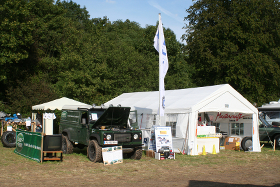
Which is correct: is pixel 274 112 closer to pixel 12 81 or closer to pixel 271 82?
pixel 271 82

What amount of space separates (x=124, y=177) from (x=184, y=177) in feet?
5.65

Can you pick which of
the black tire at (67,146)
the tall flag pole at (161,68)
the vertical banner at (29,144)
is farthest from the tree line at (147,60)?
the vertical banner at (29,144)

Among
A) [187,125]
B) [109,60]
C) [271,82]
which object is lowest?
[187,125]

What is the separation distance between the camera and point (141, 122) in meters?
15.9

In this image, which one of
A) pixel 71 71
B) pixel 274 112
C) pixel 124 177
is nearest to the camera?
pixel 124 177

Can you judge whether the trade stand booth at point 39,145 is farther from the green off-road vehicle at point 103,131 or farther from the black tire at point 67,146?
the green off-road vehicle at point 103,131

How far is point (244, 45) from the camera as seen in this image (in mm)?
29375

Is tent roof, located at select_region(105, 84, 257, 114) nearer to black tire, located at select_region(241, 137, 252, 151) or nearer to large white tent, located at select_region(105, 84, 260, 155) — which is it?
large white tent, located at select_region(105, 84, 260, 155)

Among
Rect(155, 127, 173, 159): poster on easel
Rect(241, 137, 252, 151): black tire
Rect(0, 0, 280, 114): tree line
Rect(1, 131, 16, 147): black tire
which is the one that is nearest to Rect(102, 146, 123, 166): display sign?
Rect(155, 127, 173, 159): poster on easel

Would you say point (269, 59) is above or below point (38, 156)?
above

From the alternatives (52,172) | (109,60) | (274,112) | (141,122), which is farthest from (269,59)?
(52,172)

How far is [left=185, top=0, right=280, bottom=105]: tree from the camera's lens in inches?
1085

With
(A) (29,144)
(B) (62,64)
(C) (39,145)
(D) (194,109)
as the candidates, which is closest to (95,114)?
(C) (39,145)

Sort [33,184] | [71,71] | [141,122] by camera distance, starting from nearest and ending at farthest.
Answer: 1. [33,184]
2. [141,122]
3. [71,71]
